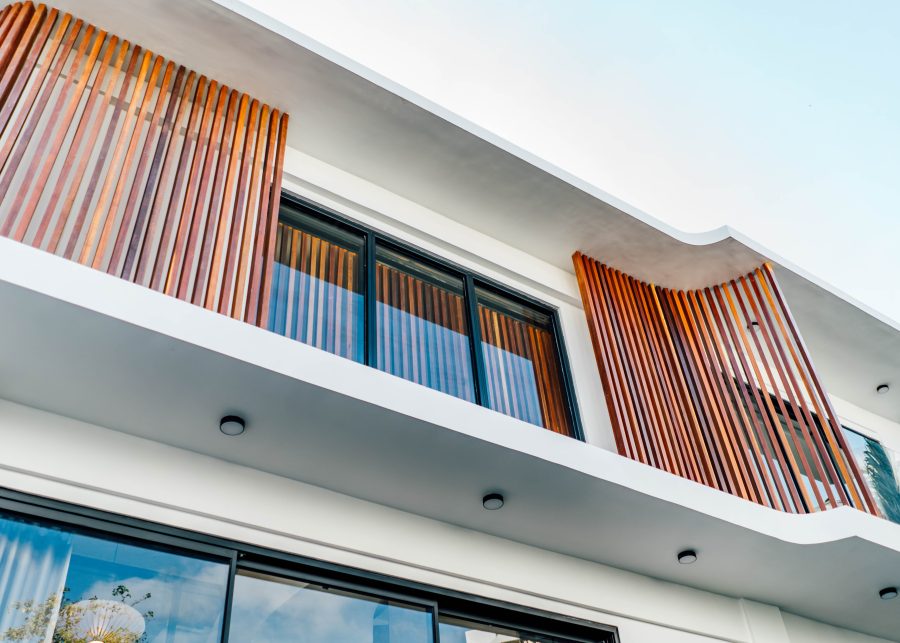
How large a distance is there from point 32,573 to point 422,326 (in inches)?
99.7

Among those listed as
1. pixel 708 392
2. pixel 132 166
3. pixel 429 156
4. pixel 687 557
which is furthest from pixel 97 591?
pixel 708 392

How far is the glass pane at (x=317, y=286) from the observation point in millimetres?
4270

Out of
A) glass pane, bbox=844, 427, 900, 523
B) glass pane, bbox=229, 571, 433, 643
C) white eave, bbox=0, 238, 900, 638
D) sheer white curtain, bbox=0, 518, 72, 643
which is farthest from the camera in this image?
glass pane, bbox=844, 427, 900, 523

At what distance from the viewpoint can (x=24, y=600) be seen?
2.77 metres

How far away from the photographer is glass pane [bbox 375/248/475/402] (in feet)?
15.0

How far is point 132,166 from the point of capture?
13.2 feet

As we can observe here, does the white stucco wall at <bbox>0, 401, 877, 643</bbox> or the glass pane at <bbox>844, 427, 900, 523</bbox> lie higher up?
the glass pane at <bbox>844, 427, 900, 523</bbox>

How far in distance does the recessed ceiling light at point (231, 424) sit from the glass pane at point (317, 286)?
81 cm

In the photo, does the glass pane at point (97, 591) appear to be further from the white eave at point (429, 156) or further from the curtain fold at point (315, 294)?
the white eave at point (429, 156)

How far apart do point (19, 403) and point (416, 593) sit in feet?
6.39

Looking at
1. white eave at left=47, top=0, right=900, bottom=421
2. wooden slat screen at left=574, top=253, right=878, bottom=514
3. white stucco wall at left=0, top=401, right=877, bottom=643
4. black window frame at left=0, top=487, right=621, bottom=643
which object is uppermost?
white eave at left=47, top=0, right=900, bottom=421

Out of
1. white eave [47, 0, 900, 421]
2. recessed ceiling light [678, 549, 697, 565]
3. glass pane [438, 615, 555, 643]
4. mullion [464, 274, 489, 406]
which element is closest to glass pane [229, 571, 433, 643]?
glass pane [438, 615, 555, 643]

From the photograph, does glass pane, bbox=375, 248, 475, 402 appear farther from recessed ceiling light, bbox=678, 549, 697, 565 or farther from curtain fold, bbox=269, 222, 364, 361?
recessed ceiling light, bbox=678, 549, 697, 565

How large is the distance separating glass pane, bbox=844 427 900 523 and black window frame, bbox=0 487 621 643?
3.23 m
